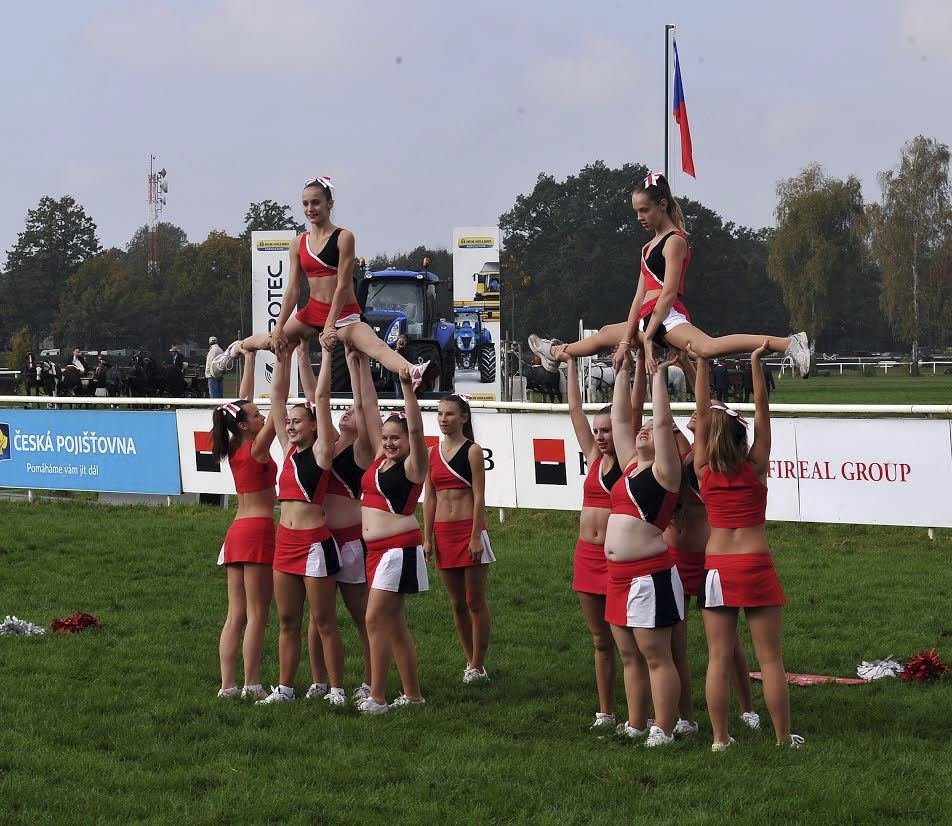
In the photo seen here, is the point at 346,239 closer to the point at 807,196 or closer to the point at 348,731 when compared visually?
the point at 348,731

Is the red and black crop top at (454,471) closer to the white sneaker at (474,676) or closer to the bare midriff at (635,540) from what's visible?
the white sneaker at (474,676)

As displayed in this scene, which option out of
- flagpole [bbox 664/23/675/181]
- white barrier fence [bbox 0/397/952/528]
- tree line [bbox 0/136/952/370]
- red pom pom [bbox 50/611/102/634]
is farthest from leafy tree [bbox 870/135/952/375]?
red pom pom [bbox 50/611/102/634]

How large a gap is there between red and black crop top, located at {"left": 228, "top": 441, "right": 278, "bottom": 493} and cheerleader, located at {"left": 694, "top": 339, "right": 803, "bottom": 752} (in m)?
2.75

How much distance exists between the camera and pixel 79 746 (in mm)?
6586

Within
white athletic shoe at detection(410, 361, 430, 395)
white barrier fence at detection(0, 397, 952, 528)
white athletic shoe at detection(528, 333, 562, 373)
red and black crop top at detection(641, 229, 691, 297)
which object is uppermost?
red and black crop top at detection(641, 229, 691, 297)

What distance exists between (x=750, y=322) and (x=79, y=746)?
286 feet

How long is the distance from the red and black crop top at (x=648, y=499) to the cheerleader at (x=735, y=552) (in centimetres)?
19

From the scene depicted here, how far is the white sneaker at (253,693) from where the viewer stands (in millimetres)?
7496

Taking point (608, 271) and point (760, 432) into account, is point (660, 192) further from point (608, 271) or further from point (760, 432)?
point (608, 271)

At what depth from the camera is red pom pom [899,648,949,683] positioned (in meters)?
7.75

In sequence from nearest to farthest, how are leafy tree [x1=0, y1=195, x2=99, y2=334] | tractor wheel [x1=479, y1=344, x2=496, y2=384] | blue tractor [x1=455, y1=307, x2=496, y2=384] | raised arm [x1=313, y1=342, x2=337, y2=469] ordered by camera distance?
raised arm [x1=313, y1=342, x2=337, y2=469]
blue tractor [x1=455, y1=307, x2=496, y2=384]
tractor wheel [x1=479, y1=344, x2=496, y2=384]
leafy tree [x1=0, y1=195, x2=99, y2=334]

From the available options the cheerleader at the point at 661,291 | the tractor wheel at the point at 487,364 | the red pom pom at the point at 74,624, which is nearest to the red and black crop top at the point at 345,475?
the cheerleader at the point at 661,291

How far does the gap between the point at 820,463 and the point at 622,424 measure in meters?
6.13

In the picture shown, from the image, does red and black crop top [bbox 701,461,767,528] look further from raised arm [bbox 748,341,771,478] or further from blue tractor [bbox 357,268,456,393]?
blue tractor [bbox 357,268,456,393]
